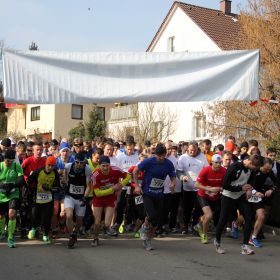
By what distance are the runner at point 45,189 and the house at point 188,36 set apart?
21.8m

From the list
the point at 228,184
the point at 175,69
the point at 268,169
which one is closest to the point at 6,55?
the point at 175,69

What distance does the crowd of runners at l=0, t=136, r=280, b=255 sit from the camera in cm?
920

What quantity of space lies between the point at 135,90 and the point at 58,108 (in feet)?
132

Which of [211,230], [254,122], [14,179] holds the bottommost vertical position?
[211,230]

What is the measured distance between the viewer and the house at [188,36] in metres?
32.7

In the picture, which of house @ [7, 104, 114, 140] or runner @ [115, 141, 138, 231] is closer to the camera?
runner @ [115, 141, 138, 231]

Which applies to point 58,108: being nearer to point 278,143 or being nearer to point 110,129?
point 110,129

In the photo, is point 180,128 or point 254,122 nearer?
point 254,122

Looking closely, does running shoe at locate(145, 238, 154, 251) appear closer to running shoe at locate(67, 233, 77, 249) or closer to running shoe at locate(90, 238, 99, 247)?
running shoe at locate(90, 238, 99, 247)

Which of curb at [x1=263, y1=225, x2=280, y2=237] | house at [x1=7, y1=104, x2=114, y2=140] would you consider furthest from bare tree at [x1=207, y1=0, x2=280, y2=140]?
house at [x1=7, y1=104, x2=114, y2=140]

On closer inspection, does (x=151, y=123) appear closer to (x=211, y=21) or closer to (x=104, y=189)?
(x=211, y=21)

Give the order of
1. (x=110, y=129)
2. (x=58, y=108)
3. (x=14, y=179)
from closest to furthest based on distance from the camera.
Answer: (x=14, y=179)
(x=110, y=129)
(x=58, y=108)

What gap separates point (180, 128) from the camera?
33844mm

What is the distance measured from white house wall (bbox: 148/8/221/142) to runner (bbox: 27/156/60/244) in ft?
71.6
